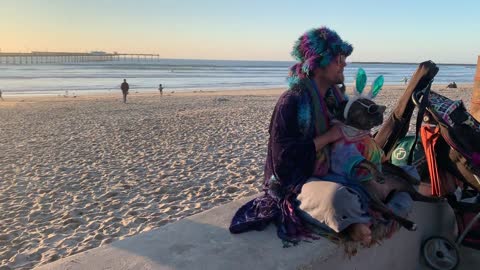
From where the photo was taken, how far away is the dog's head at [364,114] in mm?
2639

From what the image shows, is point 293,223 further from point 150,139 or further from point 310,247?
point 150,139

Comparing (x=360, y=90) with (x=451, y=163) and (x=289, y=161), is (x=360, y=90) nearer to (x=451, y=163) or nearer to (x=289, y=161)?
(x=289, y=161)

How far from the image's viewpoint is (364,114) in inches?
104

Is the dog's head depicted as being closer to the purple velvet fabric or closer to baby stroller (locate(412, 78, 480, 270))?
the purple velvet fabric

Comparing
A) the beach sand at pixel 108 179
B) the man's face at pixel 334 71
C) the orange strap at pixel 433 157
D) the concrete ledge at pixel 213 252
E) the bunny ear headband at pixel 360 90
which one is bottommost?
the beach sand at pixel 108 179

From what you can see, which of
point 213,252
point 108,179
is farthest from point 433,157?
point 108,179

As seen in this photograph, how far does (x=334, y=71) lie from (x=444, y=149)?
3.75 ft

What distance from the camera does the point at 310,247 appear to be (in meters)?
2.60

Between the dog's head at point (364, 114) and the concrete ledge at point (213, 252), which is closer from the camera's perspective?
the concrete ledge at point (213, 252)

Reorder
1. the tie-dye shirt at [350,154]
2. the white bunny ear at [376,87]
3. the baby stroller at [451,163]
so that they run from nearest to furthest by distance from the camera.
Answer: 1. the tie-dye shirt at [350,154]
2. the white bunny ear at [376,87]
3. the baby stroller at [451,163]

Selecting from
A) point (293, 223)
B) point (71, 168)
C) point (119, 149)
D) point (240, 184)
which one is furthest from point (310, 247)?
point (119, 149)

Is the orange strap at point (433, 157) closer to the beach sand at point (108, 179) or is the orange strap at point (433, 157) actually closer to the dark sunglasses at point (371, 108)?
the dark sunglasses at point (371, 108)

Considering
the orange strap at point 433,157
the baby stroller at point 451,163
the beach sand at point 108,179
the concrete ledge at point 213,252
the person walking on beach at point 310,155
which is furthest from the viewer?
the beach sand at point 108,179

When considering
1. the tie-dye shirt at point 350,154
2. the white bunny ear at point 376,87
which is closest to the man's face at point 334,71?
the white bunny ear at point 376,87
